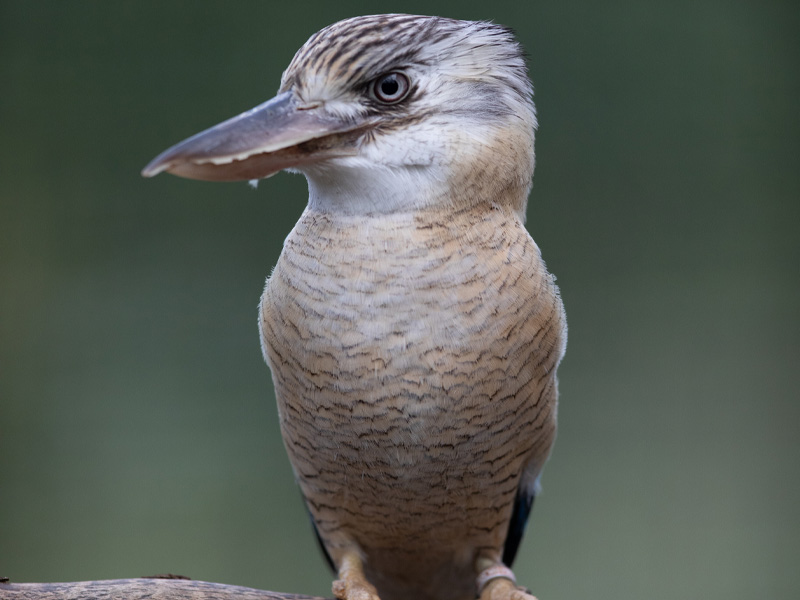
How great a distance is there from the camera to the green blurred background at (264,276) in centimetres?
332

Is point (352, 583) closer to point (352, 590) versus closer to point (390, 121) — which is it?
point (352, 590)

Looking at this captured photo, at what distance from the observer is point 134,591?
4.66ft

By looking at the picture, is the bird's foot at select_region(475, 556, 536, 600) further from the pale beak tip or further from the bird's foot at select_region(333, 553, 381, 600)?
the pale beak tip

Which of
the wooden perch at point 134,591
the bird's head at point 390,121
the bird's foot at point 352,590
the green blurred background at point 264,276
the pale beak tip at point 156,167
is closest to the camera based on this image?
the pale beak tip at point 156,167

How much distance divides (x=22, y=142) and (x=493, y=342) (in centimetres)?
271

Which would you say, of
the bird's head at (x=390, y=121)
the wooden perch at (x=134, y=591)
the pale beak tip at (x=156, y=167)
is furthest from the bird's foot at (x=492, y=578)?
the pale beak tip at (x=156, y=167)

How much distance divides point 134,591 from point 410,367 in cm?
57

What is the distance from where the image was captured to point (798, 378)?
3.34m

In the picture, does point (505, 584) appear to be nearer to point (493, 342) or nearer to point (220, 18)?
point (493, 342)

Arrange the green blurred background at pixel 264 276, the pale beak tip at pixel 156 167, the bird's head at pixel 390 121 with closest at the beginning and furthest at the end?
the pale beak tip at pixel 156 167 < the bird's head at pixel 390 121 < the green blurred background at pixel 264 276

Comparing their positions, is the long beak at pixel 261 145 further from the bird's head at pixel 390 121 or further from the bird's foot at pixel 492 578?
the bird's foot at pixel 492 578

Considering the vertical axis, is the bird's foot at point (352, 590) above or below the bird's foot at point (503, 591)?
above

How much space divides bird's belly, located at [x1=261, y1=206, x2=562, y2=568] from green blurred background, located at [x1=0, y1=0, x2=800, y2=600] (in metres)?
1.95

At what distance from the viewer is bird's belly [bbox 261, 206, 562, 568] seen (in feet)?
4.23
